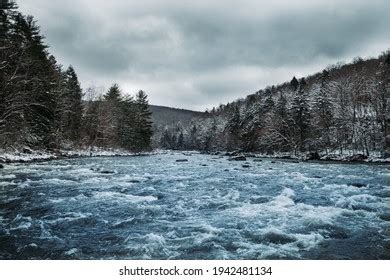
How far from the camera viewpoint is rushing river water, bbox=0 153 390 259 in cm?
733

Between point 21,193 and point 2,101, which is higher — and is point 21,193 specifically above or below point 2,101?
below

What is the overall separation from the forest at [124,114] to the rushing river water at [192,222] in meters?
19.1

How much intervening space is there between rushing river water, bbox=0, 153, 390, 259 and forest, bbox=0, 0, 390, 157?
62.6ft

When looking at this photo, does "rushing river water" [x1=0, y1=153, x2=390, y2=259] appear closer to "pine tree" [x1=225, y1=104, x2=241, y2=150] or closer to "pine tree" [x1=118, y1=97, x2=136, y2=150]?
"pine tree" [x1=118, y1=97, x2=136, y2=150]

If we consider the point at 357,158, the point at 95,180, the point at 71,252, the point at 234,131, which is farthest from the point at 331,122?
the point at 71,252

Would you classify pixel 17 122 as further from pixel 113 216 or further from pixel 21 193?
pixel 113 216

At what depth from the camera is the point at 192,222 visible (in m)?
9.89

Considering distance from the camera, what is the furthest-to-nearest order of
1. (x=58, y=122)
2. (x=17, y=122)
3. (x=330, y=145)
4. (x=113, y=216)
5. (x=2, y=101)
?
(x=330, y=145)
(x=58, y=122)
(x=17, y=122)
(x=2, y=101)
(x=113, y=216)

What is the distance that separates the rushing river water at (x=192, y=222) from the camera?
289 inches

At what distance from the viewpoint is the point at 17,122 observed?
31797mm

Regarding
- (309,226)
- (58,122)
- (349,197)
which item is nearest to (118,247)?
(309,226)

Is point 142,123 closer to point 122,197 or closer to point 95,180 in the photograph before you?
point 95,180

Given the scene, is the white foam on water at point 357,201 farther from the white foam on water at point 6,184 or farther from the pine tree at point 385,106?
the pine tree at point 385,106

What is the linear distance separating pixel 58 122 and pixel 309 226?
43972mm
